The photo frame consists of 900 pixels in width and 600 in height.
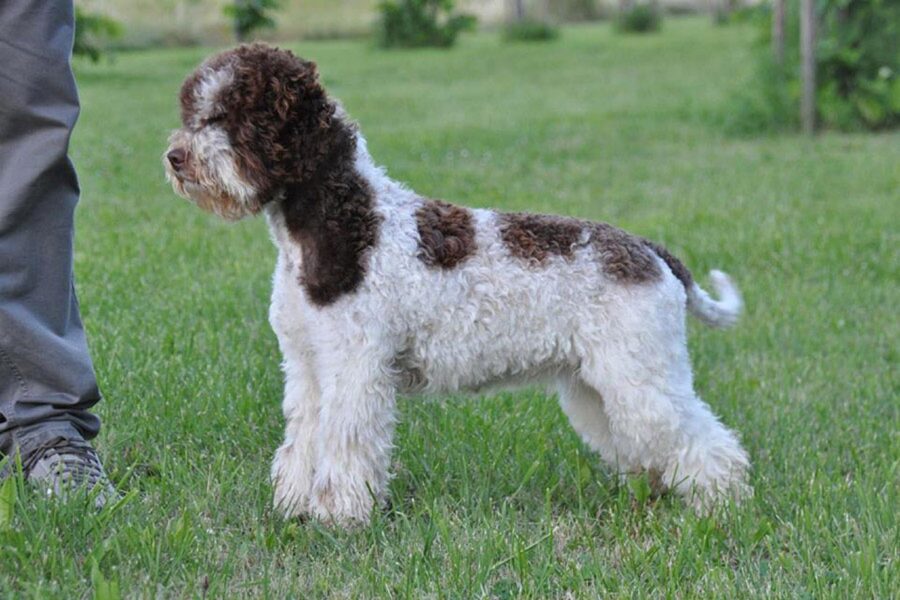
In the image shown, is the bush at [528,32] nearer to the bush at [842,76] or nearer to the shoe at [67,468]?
the bush at [842,76]

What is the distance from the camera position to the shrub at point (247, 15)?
1006 inches

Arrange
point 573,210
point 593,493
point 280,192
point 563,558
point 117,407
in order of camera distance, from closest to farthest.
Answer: point 563,558 < point 280,192 < point 593,493 < point 117,407 < point 573,210

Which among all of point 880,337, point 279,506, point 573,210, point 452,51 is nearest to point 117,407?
point 279,506

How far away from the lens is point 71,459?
4133 mm

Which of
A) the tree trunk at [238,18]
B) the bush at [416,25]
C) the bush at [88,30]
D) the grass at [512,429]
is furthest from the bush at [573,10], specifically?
the grass at [512,429]

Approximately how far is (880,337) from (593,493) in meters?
3.00

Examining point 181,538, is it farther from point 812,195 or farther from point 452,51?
point 452,51

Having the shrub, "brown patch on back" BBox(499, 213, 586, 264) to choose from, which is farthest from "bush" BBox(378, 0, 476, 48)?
"brown patch on back" BBox(499, 213, 586, 264)

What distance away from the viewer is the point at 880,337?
6805 mm

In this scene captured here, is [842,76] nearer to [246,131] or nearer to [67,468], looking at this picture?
[246,131]

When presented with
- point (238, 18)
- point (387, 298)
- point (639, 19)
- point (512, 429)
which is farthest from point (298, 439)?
point (639, 19)

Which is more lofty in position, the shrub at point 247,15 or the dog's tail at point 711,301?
the dog's tail at point 711,301

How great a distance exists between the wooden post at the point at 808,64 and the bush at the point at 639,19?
23054 mm

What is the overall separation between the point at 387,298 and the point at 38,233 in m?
1.28
